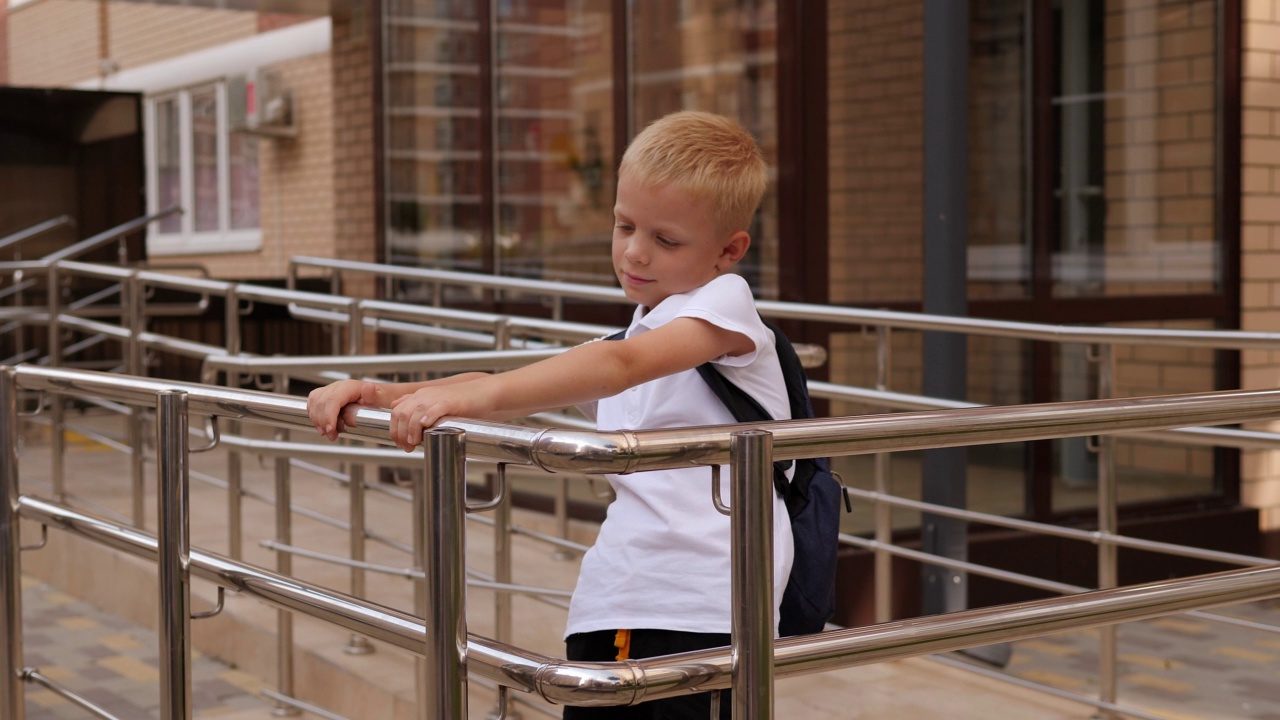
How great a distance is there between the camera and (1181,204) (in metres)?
5.91

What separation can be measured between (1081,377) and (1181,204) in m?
0.93

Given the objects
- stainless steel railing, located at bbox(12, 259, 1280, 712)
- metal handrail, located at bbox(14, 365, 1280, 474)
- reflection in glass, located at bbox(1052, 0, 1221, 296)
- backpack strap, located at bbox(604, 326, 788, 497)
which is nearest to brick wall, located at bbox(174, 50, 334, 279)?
stainless steel railing, located at bbox(12, 259, 1280, 712)

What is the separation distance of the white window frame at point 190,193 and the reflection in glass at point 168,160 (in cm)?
4

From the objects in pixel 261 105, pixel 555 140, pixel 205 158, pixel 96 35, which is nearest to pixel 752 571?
pixel 555 140

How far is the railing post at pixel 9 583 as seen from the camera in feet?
8.94

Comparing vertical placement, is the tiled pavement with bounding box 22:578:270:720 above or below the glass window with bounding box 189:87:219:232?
below

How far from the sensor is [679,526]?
5.15ft

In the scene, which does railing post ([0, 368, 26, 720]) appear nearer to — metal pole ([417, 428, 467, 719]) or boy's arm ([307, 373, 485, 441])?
boy's arm ([307, 373, 485, 441])

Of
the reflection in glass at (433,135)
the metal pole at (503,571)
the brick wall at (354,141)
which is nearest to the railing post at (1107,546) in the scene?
the metal pole at (503,571)

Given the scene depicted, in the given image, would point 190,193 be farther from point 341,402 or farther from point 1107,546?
point 341,402

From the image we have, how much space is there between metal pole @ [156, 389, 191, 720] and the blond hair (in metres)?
0.89

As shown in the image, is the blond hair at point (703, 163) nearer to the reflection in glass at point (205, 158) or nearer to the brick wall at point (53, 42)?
the reflection in glass at point (205, 158)

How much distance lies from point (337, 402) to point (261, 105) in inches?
436

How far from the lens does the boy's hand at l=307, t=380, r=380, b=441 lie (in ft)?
5.32
